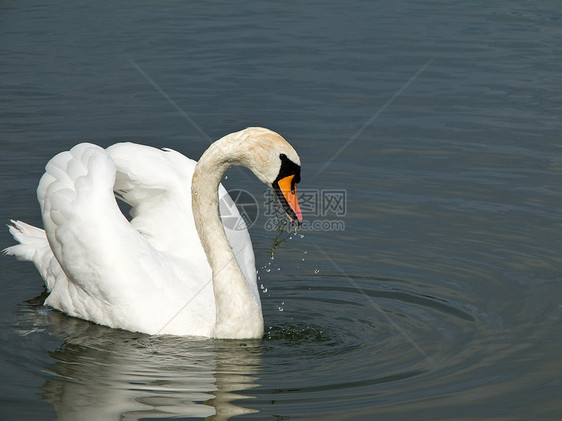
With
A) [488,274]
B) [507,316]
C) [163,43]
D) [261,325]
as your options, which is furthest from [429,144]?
[163,43]

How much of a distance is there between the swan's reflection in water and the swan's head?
3.73 feet

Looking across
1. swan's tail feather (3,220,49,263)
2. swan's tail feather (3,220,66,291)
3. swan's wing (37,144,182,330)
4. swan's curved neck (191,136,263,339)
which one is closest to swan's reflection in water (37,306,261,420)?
swan's curved neck (191,136,263,339)

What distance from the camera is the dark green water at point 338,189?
6.07m

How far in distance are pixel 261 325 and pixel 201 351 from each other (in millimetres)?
522

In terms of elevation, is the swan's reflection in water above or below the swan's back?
below

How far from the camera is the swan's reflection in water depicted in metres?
5.73

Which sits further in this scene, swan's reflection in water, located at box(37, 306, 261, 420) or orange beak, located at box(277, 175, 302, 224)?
orange beak, located at box(277, 175, 302, 224)

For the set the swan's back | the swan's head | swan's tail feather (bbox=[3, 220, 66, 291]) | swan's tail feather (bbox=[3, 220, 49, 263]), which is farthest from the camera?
swan's tail feather (bbox=[3, 220, 49, 263])

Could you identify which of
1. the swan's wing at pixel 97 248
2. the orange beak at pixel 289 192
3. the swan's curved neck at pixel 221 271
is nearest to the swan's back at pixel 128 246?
the swan's wing at pixel 97 248

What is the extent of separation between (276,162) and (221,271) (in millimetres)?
1095

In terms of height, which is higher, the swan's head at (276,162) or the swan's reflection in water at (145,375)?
the swan's head at (276,162)

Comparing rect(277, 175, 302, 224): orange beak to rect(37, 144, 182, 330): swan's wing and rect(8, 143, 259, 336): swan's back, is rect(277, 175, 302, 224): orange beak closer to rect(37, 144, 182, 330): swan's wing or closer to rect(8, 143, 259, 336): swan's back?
rect(8, 143, 259, 336): swan's back

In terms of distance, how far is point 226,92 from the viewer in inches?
519

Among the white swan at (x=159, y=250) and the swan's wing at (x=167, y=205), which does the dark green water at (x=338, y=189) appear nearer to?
the white swan at (x=159, y=250)
